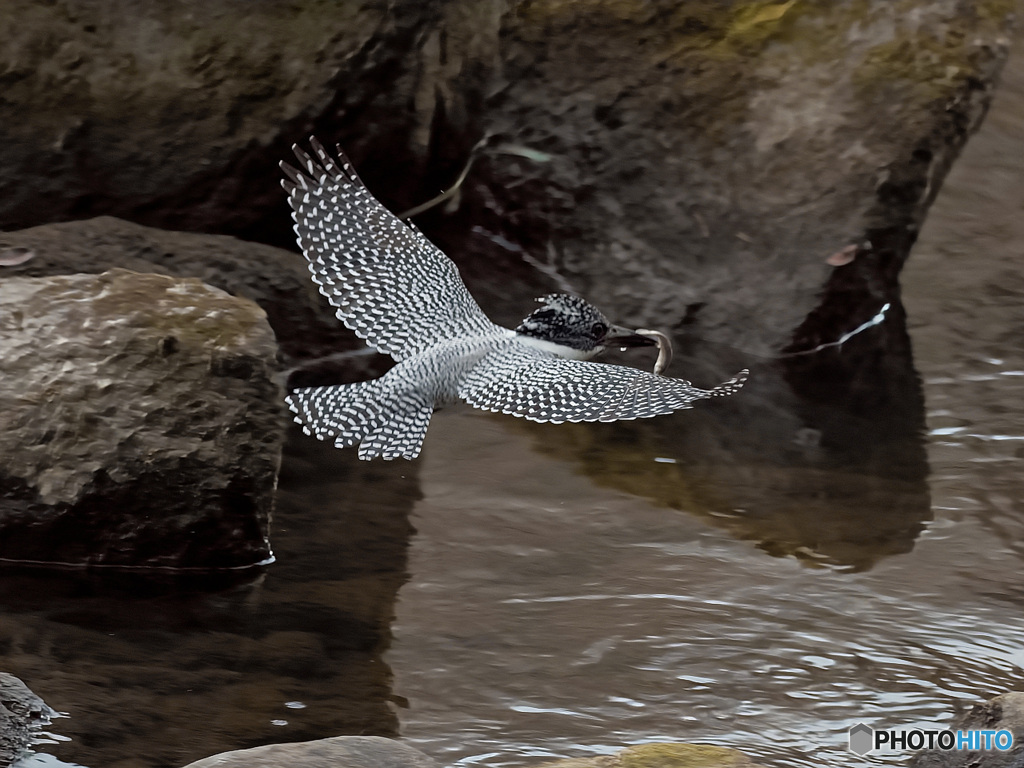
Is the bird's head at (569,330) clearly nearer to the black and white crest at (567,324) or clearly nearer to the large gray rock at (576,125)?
the black and white crest at (567,324)

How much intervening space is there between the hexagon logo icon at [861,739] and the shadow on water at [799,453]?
1016 millimetres

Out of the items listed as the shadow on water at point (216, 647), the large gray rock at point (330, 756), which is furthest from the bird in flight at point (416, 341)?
the large gray rock at point (330, 756)

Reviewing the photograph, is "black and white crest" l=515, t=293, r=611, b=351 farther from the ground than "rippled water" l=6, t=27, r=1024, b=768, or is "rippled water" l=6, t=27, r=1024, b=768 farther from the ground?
"black and white crest" l=515, t=293, r=611, b=351

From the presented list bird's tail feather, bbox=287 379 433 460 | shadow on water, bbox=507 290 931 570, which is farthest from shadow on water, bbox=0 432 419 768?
shadow on water, bbox=507 290 931 570

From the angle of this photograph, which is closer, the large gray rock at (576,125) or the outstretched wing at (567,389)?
the outstretched wing at (567,389)

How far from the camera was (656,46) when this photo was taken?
660 centimetres

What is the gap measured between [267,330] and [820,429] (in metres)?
2.36

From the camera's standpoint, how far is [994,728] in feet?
10.7

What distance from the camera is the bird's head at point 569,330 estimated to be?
4922mm

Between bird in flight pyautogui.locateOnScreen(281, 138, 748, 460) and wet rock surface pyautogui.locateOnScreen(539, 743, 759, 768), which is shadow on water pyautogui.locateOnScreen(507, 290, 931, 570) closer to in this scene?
bird in flight pyautogui.locateOnScreen(281, 138, 748, 460)

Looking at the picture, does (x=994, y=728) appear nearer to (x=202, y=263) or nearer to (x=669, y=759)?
(x=669, y=759)

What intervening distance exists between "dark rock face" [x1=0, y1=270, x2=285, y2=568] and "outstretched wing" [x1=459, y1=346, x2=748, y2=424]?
0.66m

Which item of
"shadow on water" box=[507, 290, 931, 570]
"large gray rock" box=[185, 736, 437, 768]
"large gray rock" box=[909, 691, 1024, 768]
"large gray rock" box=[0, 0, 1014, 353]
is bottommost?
"large gray rock" box=[185, 736, 437, 768]

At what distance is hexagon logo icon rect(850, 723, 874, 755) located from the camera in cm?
375
